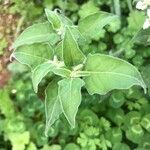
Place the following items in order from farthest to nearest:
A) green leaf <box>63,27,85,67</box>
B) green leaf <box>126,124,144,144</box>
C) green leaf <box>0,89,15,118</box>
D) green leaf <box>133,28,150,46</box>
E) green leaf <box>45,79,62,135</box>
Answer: green leaf <box>0,89,15,118</box>, green leaf <box>126,124,144,144</box>, green leaf <box>133,28,150,46</box>, green leaf <box>45,79,62,135</box>, green leaf <box>63,27,85,67</box>

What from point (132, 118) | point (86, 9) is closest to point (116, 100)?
→ point (132, 118)

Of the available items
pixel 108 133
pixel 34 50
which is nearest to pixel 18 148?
pixel 108 133

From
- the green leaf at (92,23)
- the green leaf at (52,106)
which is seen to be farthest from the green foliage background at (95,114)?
the green leaf at (52,106)

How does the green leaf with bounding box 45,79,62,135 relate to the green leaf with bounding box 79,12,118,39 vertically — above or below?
below

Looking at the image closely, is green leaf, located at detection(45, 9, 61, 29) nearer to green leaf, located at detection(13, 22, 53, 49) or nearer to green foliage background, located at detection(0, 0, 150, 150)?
green leaf, located at detection(13, 22, 53, 49)

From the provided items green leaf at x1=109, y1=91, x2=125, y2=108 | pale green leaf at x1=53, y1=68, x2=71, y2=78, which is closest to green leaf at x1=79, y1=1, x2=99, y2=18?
green leaf at x1=109, y1=91, x2=125, y2=108

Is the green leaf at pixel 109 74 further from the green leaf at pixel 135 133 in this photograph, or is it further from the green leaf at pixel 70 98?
the green leaf at pixel 135 133

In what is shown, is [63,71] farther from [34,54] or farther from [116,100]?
[116,100]

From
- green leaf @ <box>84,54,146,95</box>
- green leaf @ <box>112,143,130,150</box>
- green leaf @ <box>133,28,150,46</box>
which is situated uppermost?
green leaf @ <box>84,54,146,95</box>
